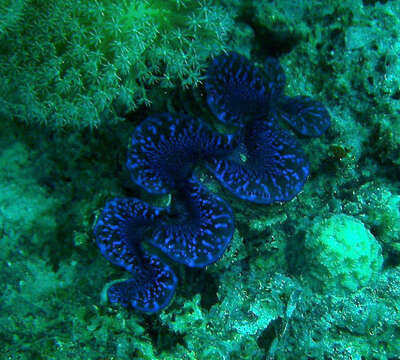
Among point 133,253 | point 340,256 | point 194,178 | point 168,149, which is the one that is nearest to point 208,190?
point 194,178

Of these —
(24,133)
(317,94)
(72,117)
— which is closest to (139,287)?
(72,117)

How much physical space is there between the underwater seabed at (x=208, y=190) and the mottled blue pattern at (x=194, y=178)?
0.32 feet

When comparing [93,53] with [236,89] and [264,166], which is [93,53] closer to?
[236,89]

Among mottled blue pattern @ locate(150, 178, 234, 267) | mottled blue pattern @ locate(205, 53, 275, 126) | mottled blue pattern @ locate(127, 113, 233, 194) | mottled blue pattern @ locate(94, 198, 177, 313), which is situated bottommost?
mottled blue pattern @ locate(94, 198, 177, 313)

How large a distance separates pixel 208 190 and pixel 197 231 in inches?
12.5

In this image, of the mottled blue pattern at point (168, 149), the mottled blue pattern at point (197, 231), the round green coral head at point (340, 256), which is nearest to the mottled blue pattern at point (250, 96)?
the mottled blue pattern at point (168, 149)

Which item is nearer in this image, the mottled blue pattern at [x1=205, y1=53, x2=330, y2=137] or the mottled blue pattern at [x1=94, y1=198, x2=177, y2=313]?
the mottled blue pattern at [x1=94, y1=198, x2=177, y2=313]

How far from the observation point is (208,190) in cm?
246

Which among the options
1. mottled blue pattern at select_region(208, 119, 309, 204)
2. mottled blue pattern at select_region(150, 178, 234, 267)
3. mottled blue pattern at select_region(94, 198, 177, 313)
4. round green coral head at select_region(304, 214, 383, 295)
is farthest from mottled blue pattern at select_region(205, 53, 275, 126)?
round green coral head at select_region(304, 214, 383, 295)

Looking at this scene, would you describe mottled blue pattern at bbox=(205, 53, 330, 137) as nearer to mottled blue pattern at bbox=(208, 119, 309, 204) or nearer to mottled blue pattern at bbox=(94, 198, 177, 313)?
mottled blue pattern at bbox=(208, 119, 309, 204)

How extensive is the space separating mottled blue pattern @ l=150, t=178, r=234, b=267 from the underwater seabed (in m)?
0.10

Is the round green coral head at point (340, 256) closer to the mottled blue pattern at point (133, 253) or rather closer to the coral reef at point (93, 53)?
the mottled blue pattern at point (133, 253)

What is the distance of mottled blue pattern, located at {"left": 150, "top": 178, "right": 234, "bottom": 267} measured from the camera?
2.28 metres

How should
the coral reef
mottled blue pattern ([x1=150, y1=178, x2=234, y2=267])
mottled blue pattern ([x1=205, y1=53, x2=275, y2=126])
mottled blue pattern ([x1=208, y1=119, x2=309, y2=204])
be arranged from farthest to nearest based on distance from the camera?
mottled blue pattern ([x1=205, y1=53, x2=275, y2=126]) < mottled blue pattern ([x1=208, y1=119, x2=309, y2=204]) < mottled blue pattern ([x1=150, y1=178, x2=234, y2=267]) < the coral reef
